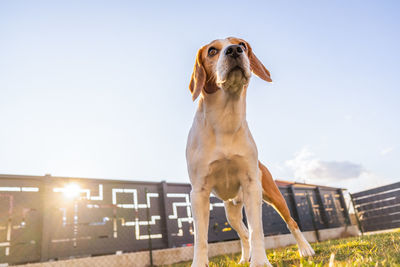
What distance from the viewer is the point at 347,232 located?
37.3 ft

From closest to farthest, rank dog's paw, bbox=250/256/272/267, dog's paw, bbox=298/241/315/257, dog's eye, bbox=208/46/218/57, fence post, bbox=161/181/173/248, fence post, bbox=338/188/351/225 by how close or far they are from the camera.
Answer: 1. dog's paw, bbox=250/256/272/267
2. dog's eye, bbox=208/46/218/57
3. dog's paw, bbox=298/241/315/257
4. fence post, bbox=161/181/173/248
5. fence post, bbox=338/188/351/225

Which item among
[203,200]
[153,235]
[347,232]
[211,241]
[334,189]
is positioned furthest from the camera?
[334,189]

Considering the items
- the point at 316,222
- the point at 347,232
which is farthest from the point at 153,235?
the point at 347,232

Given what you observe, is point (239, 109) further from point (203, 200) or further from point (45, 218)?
point (45, 218)

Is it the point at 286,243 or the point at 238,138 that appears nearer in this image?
the point at 238,138

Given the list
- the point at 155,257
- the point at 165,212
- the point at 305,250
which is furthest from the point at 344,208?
the point at 305,250

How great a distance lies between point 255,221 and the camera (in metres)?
Answer: 1.85

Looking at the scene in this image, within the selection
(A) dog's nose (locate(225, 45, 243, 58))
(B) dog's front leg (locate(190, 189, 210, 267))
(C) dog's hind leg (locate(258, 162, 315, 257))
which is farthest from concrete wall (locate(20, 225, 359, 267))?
(A) dog's nose (locate(225, 45, 243, 58))

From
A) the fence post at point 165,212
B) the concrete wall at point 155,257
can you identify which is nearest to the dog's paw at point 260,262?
the concrete wall at point 155,257

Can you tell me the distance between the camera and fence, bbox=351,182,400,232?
12219mm

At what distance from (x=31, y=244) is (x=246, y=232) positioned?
188 inches

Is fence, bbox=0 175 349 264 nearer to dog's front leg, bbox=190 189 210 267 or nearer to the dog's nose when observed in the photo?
dog's front leg, bbox=190 189 210 267

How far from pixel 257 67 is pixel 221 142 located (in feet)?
2.42

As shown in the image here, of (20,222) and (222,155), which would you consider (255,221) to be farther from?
(20,222)
